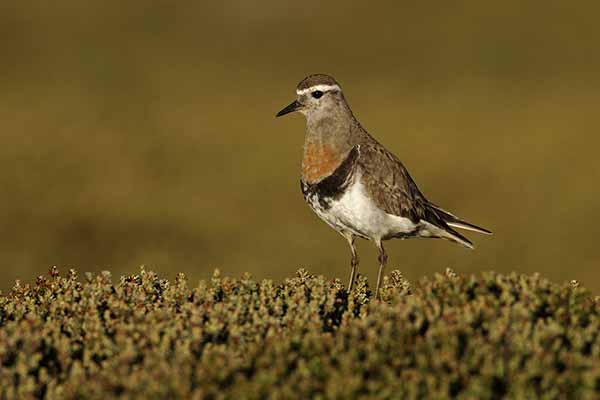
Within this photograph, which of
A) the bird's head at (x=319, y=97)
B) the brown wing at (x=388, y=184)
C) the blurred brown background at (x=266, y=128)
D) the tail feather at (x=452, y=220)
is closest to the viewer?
the brown wing at (x=388, y=184)

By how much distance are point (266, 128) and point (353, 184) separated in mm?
18456

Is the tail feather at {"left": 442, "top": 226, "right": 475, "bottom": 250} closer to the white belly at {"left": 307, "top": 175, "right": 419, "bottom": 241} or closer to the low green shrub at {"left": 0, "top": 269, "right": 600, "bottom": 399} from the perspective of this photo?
the white belly at {"left": 307, "top": 175, "right": 419, "bottom": 241}

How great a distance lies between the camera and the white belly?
1082 cm

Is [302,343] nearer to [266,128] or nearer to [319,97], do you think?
[319,97]

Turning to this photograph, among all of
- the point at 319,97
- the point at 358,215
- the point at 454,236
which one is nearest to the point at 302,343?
the point at 358,215

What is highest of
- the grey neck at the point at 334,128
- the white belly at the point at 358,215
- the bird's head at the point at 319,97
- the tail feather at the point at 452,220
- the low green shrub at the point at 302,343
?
the bird's head at the point at 319,97

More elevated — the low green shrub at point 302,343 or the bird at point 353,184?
the bird at point 353,184

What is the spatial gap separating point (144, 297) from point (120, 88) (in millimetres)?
25426

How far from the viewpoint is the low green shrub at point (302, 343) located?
260 inches

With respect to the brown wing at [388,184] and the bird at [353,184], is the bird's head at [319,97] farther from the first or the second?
the brown wing at [388,184]

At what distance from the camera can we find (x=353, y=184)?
1089 cm

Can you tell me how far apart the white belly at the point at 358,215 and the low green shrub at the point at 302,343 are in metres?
1.93

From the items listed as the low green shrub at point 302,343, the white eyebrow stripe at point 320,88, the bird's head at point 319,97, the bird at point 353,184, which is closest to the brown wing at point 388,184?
the bird at point 353,184

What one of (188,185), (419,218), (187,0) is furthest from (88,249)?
(187,0)
